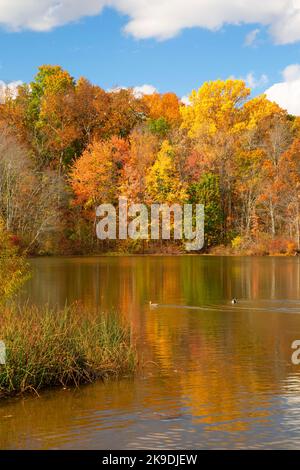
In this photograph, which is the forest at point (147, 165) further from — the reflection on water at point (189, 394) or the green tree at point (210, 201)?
the reflection on water at point (189, 394)

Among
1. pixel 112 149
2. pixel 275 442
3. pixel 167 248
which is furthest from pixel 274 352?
pixel 112 149

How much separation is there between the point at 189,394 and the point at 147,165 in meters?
58.0

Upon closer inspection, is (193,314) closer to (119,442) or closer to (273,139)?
(119,442)

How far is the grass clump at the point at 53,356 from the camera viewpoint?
1081 cm

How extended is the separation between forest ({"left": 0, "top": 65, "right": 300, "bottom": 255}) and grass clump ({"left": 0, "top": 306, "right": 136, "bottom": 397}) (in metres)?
46.4

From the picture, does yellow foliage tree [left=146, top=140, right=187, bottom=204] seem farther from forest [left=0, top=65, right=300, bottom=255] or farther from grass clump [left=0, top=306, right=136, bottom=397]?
grass clump [left=0, top=306, right=136, bottom=397]

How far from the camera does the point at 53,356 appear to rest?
1129 cm

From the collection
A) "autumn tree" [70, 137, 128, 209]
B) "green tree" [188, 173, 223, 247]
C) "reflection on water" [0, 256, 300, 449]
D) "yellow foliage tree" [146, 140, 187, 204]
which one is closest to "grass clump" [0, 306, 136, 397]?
"reflection on water" [0, 256, 300, 449]

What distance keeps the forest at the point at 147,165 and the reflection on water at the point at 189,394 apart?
39066 millimetres

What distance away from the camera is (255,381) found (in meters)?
12.1

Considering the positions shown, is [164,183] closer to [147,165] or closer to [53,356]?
[147,165]

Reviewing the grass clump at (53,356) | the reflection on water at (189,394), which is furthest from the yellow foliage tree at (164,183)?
the grass clump at (53,356)

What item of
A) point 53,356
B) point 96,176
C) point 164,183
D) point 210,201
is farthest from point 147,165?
point 53,356

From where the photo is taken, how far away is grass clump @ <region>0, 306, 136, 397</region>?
10.8 metres
